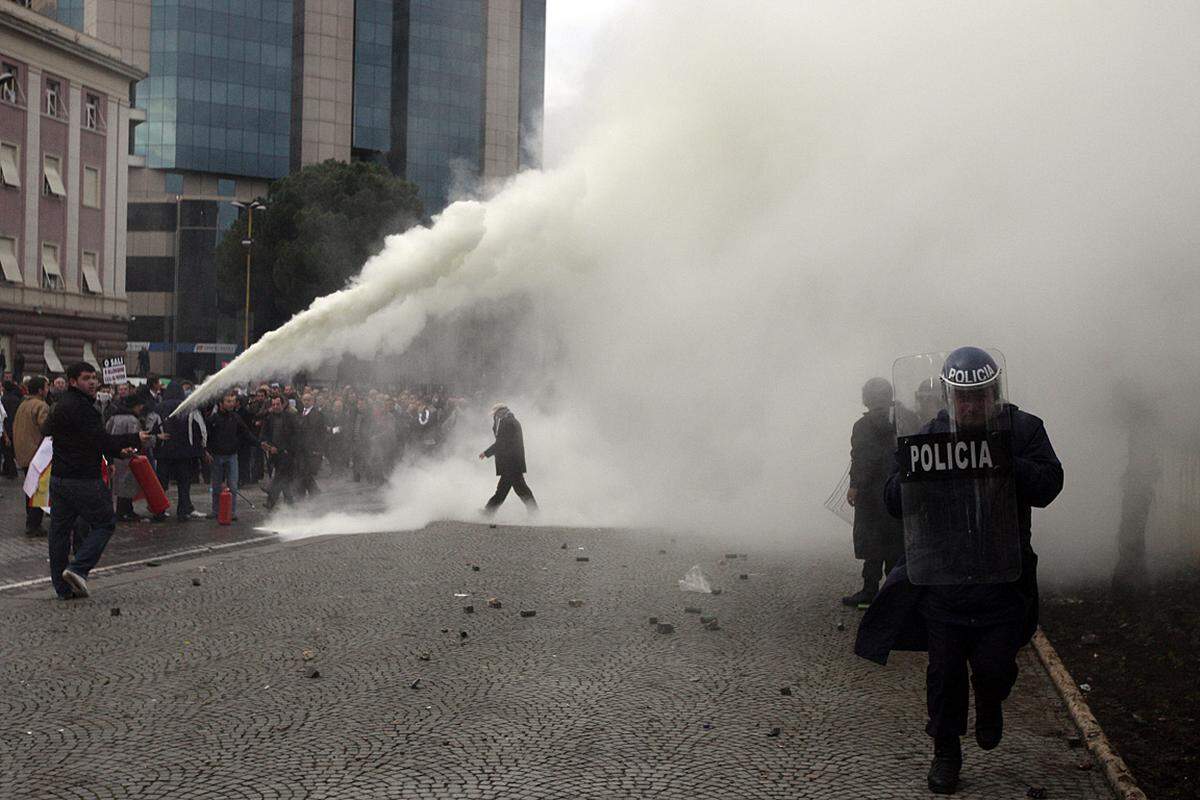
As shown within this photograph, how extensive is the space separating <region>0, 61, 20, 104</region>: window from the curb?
3683cm

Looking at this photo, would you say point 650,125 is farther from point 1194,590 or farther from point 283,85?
point 283,85

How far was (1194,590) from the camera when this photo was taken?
8695 mm

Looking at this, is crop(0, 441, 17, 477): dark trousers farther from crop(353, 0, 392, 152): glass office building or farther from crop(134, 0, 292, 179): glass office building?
crop(353, 0, 392, 152): glass office building

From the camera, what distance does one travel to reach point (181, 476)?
566 inches

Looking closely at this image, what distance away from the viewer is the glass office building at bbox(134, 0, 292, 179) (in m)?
59.3

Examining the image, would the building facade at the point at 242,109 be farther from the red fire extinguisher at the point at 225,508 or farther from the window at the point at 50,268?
the red fire extinguisher at the point at 225,508

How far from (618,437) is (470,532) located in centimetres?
468

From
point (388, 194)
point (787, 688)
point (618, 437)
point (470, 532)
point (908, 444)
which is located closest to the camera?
point (908, 444)

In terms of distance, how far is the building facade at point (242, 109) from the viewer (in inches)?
2261

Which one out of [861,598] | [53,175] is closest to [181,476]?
[861,598]

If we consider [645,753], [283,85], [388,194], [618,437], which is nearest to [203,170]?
[283,85]

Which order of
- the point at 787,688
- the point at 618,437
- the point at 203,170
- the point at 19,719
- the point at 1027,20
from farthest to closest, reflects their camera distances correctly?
1. the point at 203,170
2. the point at 618,437
3. the point at 1027,20
4. the point at 787,688
5. the point at 19,719

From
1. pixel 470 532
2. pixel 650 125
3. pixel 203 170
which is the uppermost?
pixel 203 170

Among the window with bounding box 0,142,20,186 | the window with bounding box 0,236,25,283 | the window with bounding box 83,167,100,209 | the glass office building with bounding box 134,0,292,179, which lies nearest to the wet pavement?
the window with bounding box 0,236,25,283
